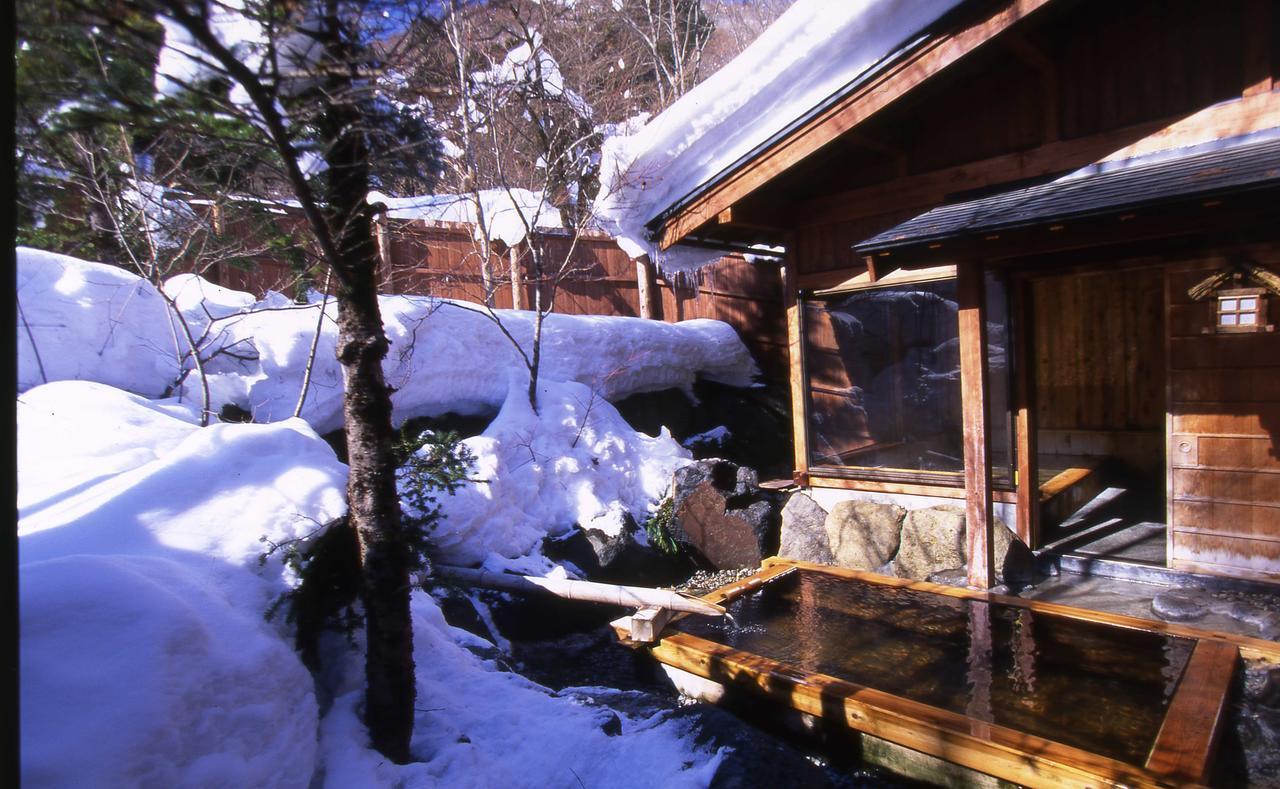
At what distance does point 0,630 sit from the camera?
1025 mm

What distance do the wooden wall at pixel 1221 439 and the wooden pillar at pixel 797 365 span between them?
280cm

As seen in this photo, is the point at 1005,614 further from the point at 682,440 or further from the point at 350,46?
the point at 682,440

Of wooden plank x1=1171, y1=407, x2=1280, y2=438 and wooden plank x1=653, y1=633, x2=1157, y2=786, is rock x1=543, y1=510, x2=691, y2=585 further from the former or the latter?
wooden plank x1=1171, y1=407, x2=1280, y2=438

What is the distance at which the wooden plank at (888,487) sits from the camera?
5.54 m

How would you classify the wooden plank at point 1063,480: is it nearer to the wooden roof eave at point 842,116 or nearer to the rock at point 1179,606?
the rock at point 1179,606

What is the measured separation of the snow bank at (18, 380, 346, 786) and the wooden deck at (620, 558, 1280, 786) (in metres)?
2.24

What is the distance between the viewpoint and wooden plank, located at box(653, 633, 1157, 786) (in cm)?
271

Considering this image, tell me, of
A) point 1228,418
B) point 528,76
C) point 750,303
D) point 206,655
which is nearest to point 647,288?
point 750,303

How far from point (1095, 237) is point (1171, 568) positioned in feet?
7.99

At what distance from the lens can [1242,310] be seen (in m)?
4.05

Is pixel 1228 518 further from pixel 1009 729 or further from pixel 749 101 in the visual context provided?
pixel 749 101

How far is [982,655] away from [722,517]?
123 inches

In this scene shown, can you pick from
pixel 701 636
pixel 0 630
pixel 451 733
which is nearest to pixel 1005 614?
pixel 701 636

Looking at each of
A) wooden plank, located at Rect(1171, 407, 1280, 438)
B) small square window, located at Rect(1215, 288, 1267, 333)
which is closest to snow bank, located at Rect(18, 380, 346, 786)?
small square window, located at Rect(1215, 288, 1267, 333)
